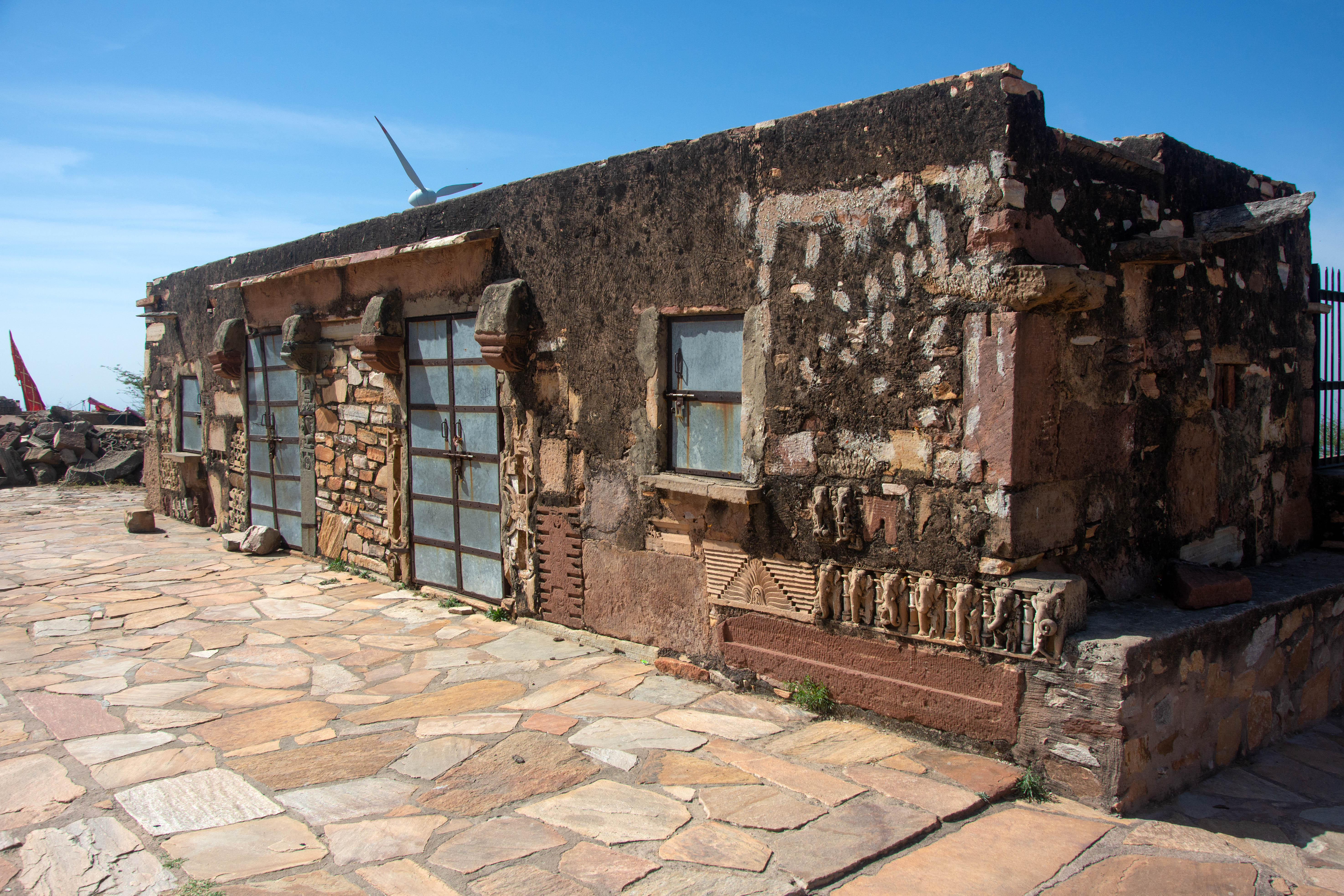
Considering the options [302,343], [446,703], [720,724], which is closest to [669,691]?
[720,724]

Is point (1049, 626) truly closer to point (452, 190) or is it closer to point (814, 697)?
point (814, 697)

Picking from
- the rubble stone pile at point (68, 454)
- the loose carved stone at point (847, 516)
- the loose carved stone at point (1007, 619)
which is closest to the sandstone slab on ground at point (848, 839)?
the loose carved stone at point (1007, 619)

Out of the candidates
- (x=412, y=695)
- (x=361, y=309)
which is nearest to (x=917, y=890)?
(x=412, y=695)

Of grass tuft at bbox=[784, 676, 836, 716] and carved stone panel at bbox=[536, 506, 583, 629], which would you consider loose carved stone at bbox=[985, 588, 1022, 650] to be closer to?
grass tuft at bbox=[784, 676, 836, 716]

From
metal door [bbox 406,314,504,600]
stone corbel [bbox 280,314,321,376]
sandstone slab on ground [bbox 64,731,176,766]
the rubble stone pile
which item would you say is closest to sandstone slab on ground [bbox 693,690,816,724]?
metal door [bbox 406,314,504,600]

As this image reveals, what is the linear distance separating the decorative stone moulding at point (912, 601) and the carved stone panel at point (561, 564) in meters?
1.09

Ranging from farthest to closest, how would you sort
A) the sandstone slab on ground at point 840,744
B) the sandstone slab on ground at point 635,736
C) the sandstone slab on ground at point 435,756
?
the sandstone slab on ground at point 635,736 → the sandstone slab on ground at point 840,744 → the sandstone slab on ground at point 435,756

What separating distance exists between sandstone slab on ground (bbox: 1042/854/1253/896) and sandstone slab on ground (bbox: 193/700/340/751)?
3.12 metres

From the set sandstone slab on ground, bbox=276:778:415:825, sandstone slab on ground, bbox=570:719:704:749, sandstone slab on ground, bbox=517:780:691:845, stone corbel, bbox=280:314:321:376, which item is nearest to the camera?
sandstone slab on ground, bbox=517:780:691:845

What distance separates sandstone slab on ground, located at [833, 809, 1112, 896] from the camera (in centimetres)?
271

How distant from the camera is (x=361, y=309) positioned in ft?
22.9

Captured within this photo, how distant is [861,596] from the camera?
154 inches

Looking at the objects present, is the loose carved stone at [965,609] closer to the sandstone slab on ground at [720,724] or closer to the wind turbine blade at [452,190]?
the sandstone slab on ground at [720,724]

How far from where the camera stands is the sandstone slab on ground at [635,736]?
3730 millimetres
